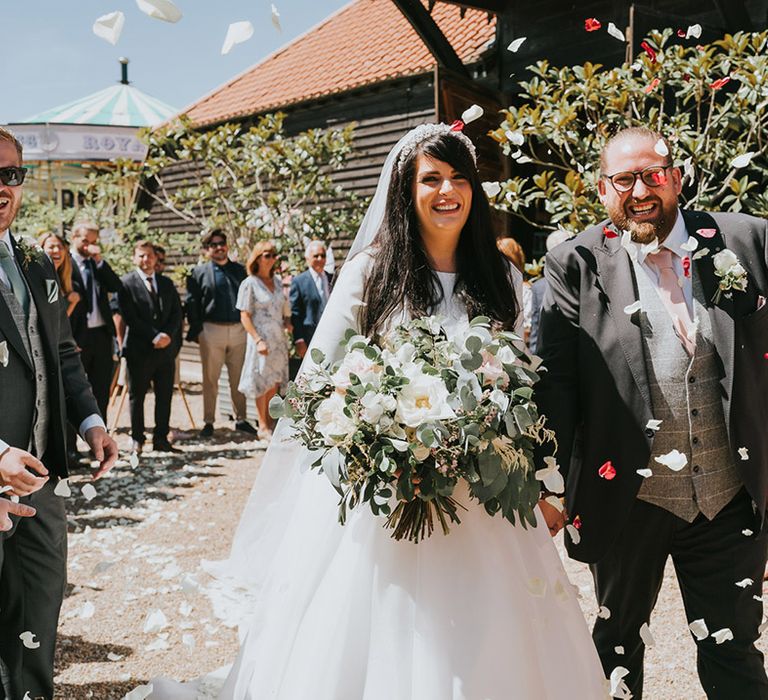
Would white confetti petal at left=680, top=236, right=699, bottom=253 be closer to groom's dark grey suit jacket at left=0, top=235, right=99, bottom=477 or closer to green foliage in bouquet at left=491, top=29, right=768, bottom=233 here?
groom's dark grey suit jacket at left=0, top=235, right=99, bottom=477

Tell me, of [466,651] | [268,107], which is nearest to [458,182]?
[466,651]

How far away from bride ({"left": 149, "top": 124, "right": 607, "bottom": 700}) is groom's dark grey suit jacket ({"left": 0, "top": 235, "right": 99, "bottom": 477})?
80cm

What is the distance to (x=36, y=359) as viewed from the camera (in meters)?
2.88

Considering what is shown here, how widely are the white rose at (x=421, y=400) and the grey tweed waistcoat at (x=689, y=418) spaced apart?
2.68 ft

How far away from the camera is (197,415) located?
11867 millimetres

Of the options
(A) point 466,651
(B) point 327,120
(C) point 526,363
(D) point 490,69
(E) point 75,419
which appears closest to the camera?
(A) point 466,651

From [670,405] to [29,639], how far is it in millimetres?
2420

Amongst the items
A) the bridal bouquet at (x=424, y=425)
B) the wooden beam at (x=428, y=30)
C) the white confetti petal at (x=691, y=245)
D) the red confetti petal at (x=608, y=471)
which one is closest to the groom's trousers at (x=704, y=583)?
the red confetti petal at (x=608, y=471)

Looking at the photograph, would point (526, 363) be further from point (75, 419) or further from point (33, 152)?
point (33, 152)

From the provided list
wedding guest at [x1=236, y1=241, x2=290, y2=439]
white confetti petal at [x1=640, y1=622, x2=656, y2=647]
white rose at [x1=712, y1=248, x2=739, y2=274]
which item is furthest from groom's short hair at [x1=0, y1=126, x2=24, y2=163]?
wedding guest at [x1=236, y1=241, x2=290, y2=439]

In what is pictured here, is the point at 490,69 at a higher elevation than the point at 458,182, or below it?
higher

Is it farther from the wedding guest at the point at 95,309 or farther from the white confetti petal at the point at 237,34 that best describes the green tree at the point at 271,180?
the white confetti petal at the point at 237,34

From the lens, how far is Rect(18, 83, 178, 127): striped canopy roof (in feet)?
75.8

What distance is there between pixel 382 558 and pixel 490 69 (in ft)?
32.7
